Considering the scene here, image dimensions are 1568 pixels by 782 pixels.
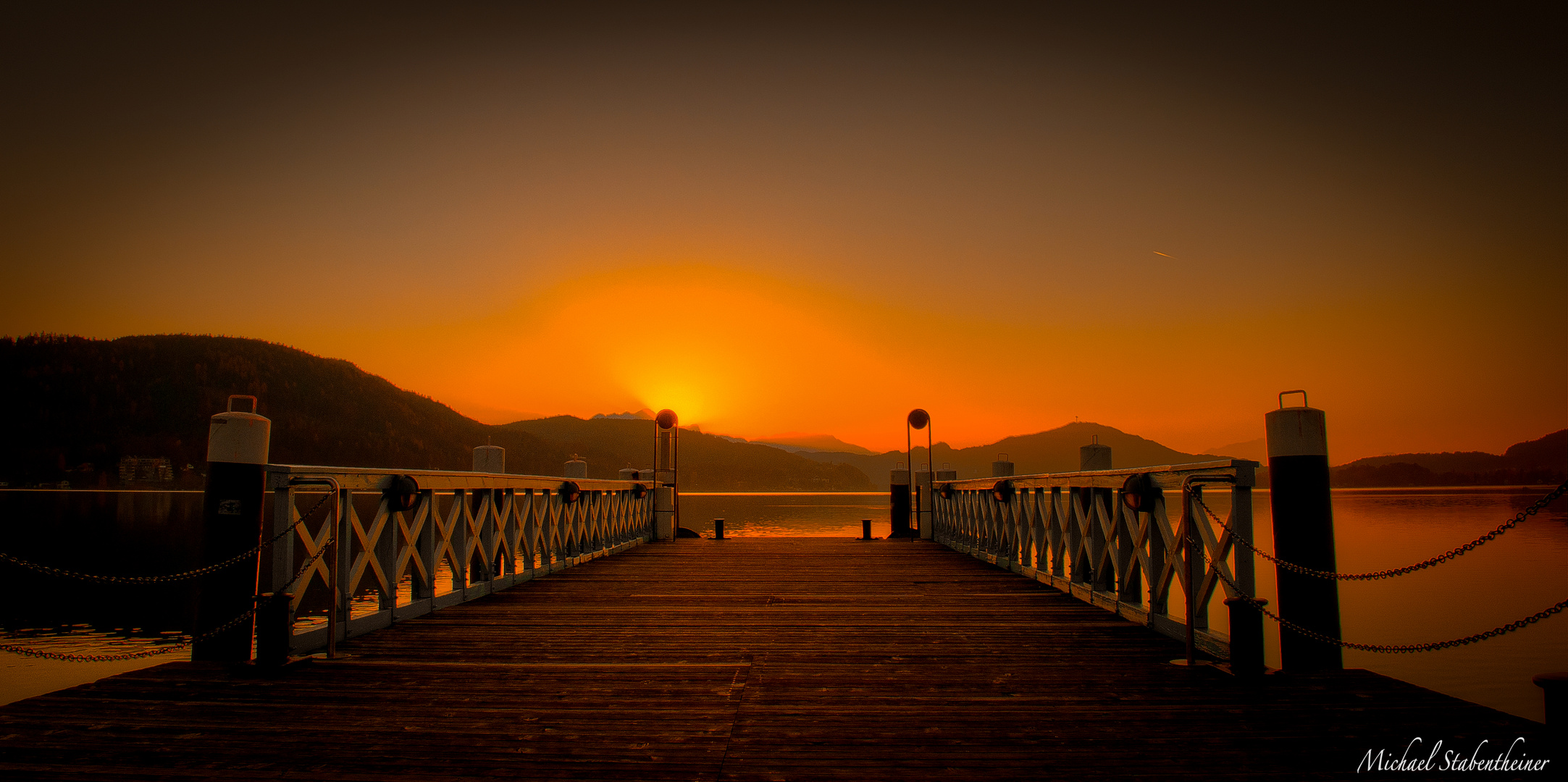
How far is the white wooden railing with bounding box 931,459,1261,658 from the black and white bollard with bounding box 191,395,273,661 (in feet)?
20.3

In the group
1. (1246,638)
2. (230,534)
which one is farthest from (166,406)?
(1246,638)

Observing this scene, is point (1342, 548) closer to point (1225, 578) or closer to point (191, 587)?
point (1225, 578)

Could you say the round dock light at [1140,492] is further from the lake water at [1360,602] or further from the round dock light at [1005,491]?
the lake water at [1360,602]

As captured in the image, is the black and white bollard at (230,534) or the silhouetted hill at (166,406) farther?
the silhouetted hill at (166,406)

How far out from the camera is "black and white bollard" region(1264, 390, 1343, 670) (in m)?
5.07

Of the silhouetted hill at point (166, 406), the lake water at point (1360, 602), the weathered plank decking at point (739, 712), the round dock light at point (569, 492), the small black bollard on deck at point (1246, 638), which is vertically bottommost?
the lake water at point (1360, 602)

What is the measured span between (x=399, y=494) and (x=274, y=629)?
5.29ft

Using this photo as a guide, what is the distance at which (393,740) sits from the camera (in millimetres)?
3846

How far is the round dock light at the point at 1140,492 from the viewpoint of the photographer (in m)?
6.21

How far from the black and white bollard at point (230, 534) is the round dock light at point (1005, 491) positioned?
28.4 ft

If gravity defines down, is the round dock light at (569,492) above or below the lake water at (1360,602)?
above

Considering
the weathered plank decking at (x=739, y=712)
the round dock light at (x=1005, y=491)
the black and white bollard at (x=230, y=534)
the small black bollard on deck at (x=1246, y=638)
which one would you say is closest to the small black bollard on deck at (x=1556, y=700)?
the weathered plank decking at (x=739, y=712)

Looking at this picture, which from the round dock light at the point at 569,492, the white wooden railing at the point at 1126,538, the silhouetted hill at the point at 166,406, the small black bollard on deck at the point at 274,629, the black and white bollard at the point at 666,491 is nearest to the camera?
the small black bollard on deck at the point at 274,629

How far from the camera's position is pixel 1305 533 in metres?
5.12
